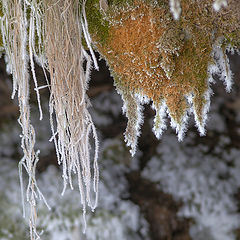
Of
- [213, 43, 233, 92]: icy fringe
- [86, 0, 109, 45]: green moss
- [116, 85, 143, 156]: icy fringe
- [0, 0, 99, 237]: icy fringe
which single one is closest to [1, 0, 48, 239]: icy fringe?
[0, 0, 99, 237]: icy fringe

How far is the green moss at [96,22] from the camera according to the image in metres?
1.03

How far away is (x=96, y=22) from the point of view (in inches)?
41.1

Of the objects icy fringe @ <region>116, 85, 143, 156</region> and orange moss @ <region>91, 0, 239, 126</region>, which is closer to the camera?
orange moss @ <region>91, 0, 239, 126</region>

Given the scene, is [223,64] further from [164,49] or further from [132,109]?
[132,109]

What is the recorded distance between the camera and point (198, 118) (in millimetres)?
1082

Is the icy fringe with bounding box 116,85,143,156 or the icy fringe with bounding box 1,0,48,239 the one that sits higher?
the icy fringe with bounding box 1,0,48,239

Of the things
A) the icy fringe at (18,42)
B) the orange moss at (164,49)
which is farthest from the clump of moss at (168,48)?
the icy fringe at (18,42)

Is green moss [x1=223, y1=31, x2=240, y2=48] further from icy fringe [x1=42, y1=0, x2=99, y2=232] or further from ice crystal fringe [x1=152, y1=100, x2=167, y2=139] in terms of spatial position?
icy fringe [x1=42, y1=0, x2=99, y2=232]

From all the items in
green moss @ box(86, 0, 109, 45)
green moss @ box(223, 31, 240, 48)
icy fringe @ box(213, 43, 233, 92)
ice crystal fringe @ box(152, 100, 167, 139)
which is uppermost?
green moss @ box(86, 0, 109, 45)

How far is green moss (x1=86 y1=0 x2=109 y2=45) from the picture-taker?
1.03 m

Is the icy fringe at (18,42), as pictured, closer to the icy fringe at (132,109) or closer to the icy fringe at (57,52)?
the icy fringe at (57,52)

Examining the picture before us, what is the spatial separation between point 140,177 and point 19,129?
109cm

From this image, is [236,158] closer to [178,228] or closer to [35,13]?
[178,228]

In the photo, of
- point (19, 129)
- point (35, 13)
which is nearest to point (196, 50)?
point (35, 13)
